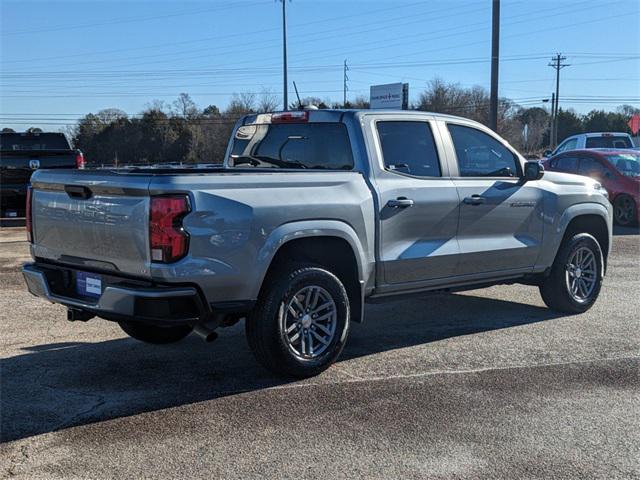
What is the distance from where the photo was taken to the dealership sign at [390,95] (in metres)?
36.8

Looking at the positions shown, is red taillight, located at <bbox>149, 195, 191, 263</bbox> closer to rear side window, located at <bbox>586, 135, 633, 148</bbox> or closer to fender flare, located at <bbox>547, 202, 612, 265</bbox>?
fender flare, located at <bbox>547, 202, 612, 265</bbox>

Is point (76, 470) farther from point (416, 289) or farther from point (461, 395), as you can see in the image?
point (416, 289)

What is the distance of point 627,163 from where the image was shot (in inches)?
601

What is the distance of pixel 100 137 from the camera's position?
61.5 meters

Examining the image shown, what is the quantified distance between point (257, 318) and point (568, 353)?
9.14ft

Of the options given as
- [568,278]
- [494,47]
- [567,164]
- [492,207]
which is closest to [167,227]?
[492,207]

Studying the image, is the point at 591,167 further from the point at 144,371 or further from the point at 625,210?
the point at 144,371

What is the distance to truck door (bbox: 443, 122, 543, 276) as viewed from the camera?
20.7ft

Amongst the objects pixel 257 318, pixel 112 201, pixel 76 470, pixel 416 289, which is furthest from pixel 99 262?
pixel 416 289

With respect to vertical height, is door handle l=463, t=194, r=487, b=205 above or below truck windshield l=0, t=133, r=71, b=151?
below

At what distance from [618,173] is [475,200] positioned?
10.2 metres

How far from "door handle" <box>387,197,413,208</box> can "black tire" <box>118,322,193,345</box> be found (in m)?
2.01

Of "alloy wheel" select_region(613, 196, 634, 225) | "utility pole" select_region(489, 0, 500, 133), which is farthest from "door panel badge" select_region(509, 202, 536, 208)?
"utility pole" select_region(489, 0, 500, 133)

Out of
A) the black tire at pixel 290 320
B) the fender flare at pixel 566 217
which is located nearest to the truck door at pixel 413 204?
the black tire at pixel 290 320
